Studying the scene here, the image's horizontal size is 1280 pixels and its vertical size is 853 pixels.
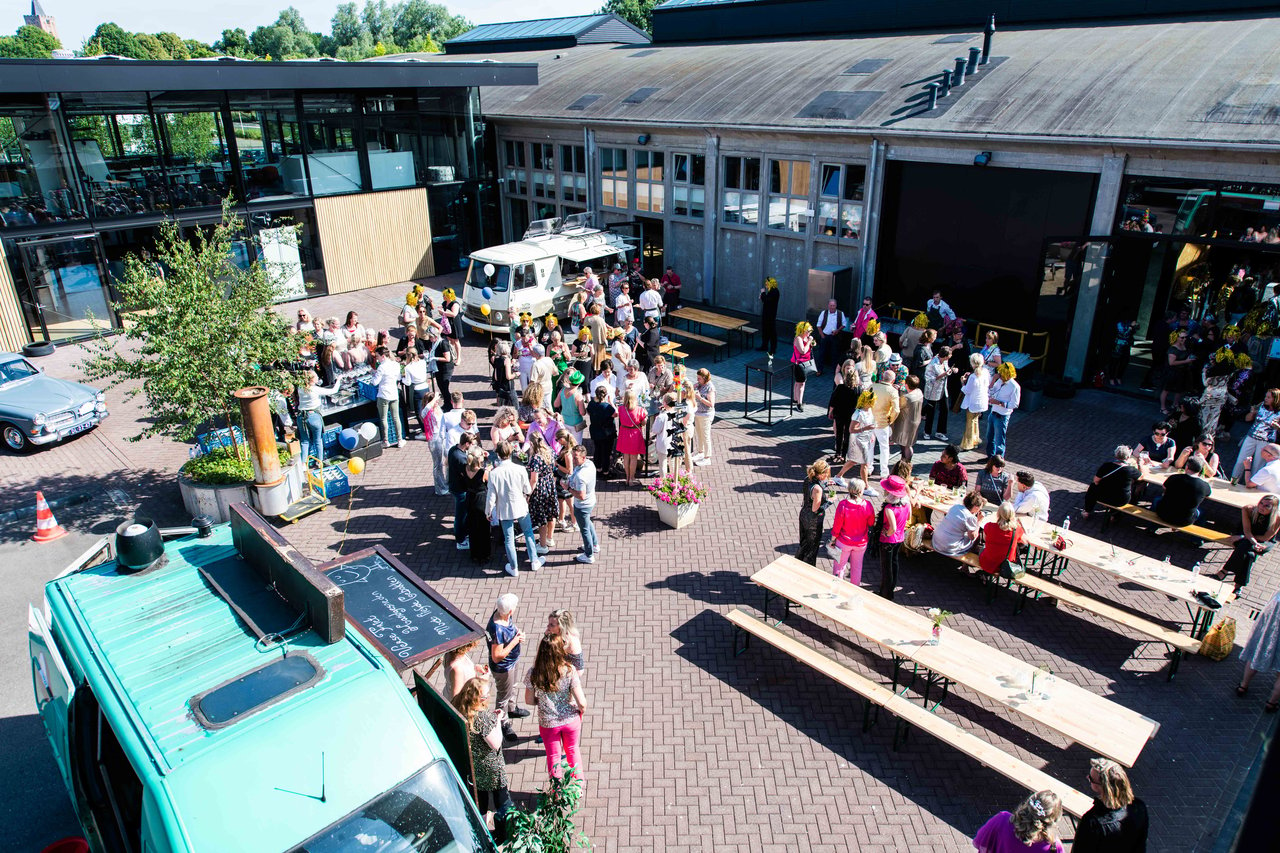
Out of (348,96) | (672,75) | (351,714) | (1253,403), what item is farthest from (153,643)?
(672,75)

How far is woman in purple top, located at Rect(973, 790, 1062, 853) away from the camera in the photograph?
5477mm

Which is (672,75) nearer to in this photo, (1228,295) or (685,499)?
(1228,295)

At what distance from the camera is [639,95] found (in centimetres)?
2392

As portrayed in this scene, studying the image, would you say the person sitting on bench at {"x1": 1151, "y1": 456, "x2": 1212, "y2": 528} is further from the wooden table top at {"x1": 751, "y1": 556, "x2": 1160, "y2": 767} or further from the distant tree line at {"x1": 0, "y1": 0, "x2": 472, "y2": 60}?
the distant tree line at {"x1": 0, "y1": 0, "x2": 472, "y2": 60}

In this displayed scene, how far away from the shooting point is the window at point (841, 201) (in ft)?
61.6

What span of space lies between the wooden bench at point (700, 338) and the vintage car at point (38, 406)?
11497 millimetres

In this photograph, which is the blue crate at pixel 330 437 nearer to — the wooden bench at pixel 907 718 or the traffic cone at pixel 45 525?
the traffic cone at pixel 45 525

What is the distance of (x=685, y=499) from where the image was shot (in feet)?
37.9

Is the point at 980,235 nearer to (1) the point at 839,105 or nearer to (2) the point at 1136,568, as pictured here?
(1) the point at 839,105

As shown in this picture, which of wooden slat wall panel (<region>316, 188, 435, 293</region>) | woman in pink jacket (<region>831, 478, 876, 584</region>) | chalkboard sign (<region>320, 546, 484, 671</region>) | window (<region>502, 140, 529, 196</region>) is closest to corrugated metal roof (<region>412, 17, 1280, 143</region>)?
window (<region>502, 140, 529, 196</region>)

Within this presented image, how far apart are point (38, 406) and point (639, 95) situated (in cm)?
1673

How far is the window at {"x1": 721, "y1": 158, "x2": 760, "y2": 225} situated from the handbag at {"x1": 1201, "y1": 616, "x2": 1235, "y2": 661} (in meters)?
14.2

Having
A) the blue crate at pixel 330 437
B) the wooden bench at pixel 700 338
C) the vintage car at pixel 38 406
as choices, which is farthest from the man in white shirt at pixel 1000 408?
the vintage car at pixel 38 406

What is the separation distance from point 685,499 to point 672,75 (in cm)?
1764
